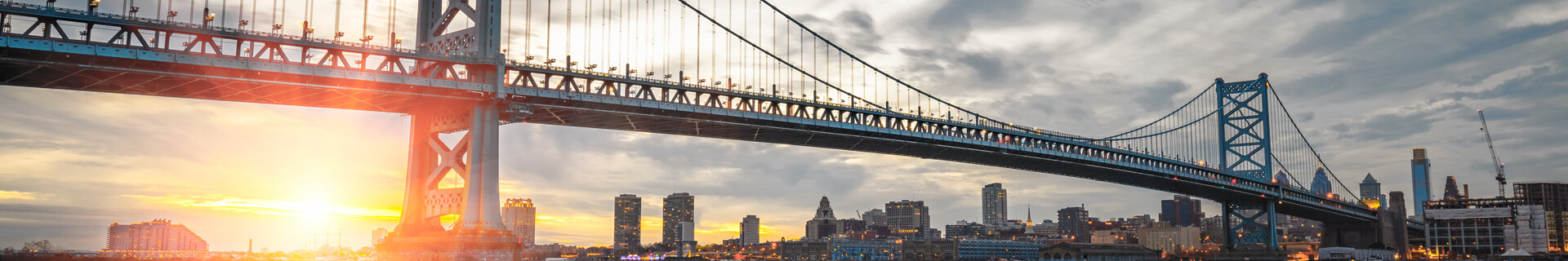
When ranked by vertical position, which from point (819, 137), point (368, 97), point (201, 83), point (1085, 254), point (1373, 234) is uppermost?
point (819, 137)

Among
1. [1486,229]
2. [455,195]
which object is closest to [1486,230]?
[1486,229]

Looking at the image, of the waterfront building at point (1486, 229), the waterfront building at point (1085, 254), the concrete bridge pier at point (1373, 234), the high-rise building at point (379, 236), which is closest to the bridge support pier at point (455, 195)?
the high-rise building at point (379, 236)

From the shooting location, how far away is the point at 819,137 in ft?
279

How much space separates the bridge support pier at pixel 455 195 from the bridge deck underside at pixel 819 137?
3744 mm

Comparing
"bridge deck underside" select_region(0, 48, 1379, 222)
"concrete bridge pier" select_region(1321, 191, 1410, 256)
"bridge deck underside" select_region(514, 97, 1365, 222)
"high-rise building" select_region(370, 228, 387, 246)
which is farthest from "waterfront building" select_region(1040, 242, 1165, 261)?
"high-rise building" select_region(370, 228, 387, 246)

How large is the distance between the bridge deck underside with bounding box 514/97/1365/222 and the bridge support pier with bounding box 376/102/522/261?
374 cm

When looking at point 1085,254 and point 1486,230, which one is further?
point 1085,254

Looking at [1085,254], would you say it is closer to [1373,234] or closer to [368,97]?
[1373,234]

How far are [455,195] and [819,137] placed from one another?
3505 cm

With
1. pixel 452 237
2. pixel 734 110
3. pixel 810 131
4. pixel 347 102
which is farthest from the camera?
pixel 810 131

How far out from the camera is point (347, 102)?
57594 mm

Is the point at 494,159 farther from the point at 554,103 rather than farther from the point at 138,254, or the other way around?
the point at 138,254

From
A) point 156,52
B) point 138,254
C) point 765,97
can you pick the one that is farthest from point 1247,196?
point 138,254

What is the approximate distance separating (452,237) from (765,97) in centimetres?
2643
